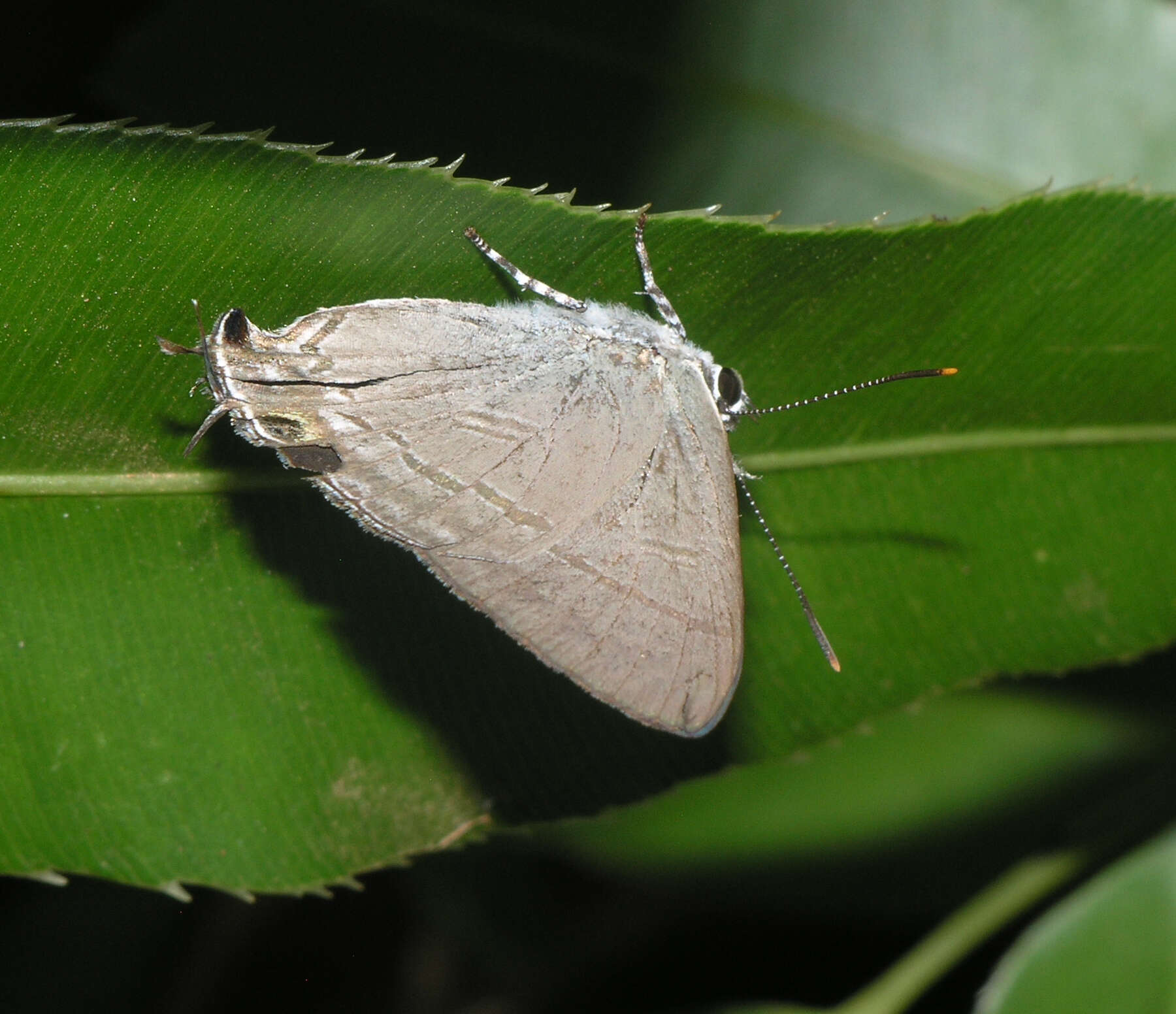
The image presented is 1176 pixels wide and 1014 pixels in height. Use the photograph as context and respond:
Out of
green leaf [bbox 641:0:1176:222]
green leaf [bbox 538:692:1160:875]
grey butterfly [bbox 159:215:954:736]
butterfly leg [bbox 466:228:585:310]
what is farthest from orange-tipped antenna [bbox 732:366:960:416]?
green leaf [bbox 538:692:1160:875]

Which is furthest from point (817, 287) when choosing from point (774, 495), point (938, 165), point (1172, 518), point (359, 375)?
point (938, 165)

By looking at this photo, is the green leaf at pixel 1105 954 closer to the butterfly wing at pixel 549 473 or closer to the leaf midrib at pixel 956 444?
the leaf midrib at pixel 956 444

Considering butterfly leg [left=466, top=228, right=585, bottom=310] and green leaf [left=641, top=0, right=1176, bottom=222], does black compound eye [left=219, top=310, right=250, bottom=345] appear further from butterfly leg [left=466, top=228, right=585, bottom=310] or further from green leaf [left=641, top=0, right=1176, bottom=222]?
green leaf [left=641, top=0, right=1176, bottom=222]

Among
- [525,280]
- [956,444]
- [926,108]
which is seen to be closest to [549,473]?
[525,280]

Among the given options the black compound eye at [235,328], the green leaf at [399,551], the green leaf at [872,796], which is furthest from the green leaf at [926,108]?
the black compound eye at [235,328]

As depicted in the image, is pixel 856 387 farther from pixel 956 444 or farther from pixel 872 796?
pixel 872 796
